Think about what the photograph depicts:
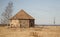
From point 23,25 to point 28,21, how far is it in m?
2.15

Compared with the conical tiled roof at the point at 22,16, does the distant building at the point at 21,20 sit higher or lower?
lower

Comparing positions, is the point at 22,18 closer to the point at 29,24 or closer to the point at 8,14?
the point at 29,24

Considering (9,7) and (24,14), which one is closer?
(24,14)

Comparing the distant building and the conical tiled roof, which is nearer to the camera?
the distant building

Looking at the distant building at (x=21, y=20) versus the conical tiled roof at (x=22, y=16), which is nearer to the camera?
the distant building at (x=21, y=20)

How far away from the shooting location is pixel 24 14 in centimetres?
5334

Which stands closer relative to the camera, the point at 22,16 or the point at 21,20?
the point at 21,20

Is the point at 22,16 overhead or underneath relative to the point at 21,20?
overhead

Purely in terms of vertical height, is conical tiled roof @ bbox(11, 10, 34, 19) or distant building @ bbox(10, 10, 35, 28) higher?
conical tiled roof @ bbox(11, 10, 34, 19)

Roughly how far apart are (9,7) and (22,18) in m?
17.6

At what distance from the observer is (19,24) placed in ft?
170

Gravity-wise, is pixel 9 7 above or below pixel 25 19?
above

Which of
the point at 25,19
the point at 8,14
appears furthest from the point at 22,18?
the point at 8,14

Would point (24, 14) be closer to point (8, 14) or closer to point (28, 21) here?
point (28, 21)
